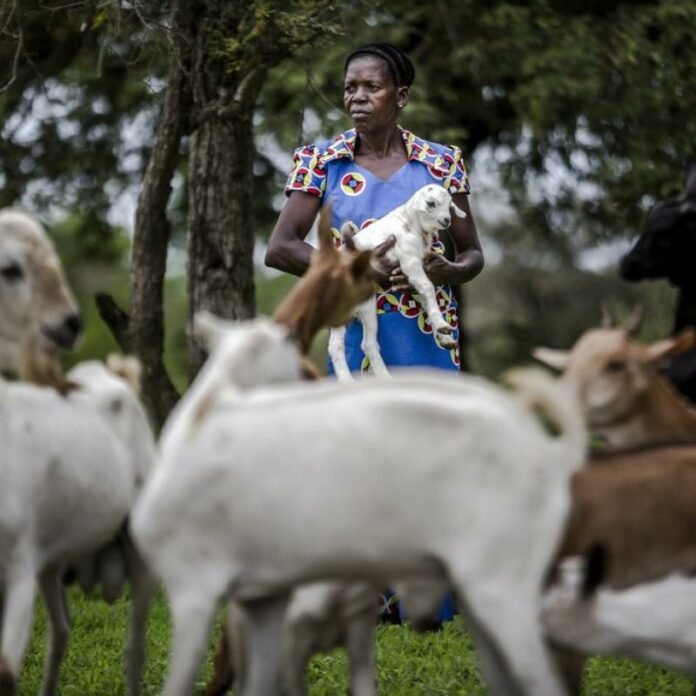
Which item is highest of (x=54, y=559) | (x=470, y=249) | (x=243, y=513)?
(x=470, y=249)

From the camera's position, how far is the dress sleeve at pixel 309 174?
698cm

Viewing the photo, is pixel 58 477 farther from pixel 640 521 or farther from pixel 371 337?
pixel 371 337

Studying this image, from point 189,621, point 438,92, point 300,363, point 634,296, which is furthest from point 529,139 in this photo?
point 189,621

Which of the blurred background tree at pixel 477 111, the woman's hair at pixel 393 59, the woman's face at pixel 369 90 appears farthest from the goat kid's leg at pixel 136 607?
the blurred background tree at pixel 477 111

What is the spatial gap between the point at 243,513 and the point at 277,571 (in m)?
0.19

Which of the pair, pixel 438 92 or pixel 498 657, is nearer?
pixel 498 657

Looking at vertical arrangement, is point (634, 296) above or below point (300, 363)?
below

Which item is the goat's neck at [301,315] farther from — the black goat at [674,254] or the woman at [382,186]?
the woman at [382,186]

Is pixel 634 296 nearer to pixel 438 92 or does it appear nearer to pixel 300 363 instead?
pixel 438 92

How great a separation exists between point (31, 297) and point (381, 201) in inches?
93.7

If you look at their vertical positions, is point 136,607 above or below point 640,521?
below

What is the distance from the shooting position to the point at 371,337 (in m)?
6.95

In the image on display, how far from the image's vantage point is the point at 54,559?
4.98 metres

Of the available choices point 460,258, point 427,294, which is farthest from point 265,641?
point 460,258
